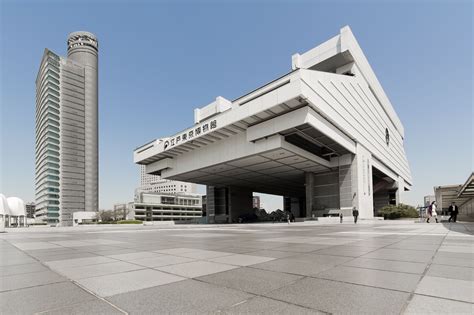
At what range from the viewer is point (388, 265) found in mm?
5219

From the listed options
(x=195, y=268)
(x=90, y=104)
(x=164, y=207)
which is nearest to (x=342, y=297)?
(x=195, y=268)

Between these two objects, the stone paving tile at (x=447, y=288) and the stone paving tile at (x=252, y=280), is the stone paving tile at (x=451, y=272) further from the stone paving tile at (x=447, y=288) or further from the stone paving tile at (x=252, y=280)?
the stone paving tile at (x=252, y=280)

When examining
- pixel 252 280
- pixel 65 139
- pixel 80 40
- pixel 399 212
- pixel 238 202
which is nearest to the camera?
pixel 252 280

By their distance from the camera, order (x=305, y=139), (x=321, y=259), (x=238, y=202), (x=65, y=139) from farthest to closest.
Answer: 1. (x=65, y=139)
2. (x=238, y=202)
3. (x=305, y=139)
4. (x=321, y=259)

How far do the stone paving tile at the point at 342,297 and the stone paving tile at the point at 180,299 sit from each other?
1.90 feet

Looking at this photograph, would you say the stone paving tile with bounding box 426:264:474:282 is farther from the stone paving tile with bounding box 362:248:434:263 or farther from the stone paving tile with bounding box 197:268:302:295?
the stone paving tile with bounding box 197:268:302:295

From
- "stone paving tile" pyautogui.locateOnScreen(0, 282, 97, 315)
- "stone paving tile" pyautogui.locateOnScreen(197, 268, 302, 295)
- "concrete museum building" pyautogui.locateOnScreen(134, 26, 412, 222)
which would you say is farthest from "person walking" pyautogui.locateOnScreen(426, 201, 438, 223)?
"stone paving tile" pyautogui.locateOnScreen(0, 282, 97, 315)

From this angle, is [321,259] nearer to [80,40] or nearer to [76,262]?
[76,262]

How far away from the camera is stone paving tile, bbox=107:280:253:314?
3.02 meters

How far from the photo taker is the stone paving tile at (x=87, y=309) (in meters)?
2.96

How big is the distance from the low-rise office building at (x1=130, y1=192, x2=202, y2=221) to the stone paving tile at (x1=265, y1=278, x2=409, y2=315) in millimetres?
129400

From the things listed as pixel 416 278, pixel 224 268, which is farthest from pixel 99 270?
pixel 416 278

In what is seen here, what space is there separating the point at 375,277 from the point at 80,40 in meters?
196

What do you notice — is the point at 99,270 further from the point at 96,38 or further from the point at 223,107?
the point at 96,38
